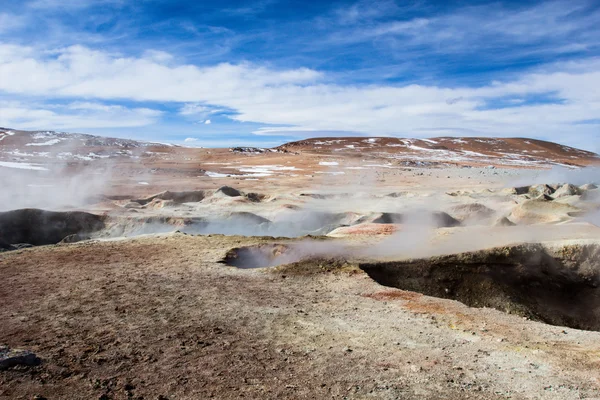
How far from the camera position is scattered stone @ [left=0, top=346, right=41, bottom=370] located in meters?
4.53

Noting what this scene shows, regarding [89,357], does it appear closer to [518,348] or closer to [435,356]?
[435,356]

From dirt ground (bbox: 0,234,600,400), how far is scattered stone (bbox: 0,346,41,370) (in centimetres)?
8

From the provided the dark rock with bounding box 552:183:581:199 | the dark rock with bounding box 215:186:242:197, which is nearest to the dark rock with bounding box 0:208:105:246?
the dark rock with bounding box 215:186:242:197

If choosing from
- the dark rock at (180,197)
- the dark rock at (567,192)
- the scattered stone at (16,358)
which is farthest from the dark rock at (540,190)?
the scattered stone at (16,358)

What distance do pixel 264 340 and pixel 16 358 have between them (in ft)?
8.38

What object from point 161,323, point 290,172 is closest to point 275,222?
point 161,323

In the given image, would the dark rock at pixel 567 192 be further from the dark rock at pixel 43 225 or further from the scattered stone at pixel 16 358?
the scattered stone at pixel 16 358

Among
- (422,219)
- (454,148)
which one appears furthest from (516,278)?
(454,148)

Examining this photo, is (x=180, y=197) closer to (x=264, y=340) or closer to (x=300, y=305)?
(x=300, y=305)

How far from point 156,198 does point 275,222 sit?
7.12 meters

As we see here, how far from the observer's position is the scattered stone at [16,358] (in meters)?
4.53

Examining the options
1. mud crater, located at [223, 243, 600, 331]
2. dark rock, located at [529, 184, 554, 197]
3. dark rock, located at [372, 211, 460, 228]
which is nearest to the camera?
mud crater, located at [223, 243, 600, 331]

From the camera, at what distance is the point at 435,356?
5.20m

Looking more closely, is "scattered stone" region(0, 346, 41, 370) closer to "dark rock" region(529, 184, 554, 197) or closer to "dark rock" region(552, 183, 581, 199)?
"dark rock" region(552, 183, 581, 199)
